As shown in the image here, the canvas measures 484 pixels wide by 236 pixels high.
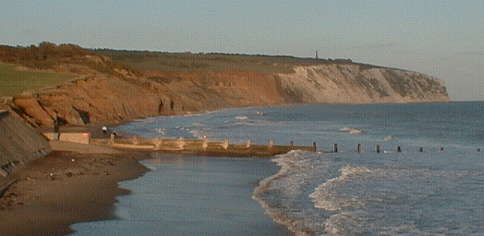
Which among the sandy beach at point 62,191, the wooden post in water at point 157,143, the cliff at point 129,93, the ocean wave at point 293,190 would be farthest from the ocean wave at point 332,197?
the cliff at point 129,93

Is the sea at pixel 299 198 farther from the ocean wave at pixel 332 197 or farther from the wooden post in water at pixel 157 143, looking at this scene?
the wooden post in water at pixel 157 143

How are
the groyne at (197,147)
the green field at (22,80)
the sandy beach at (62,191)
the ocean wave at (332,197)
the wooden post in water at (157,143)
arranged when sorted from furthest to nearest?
the green field at (22,80) → the wooden post in water at (157,143) → the groyne at (197,147) → the ocean wave at (332,197) → the sandy beach at (62,191)

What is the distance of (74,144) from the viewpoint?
1373 inches

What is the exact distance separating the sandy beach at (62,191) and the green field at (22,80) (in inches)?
1109

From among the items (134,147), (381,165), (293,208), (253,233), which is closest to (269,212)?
(293,208)

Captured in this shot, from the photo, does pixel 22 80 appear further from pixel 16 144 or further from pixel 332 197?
pixel 332 197

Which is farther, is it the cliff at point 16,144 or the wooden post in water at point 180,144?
the wooden post in water at point 180,144

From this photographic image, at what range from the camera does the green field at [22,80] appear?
59644 millimetres

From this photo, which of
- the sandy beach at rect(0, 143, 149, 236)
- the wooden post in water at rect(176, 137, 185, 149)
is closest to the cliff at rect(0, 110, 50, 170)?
the sandy beach at rect(0, 143, 149, 236)

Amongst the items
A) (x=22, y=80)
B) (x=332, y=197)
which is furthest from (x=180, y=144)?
(x=22, y=80)

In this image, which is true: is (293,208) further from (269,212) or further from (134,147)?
(134,147)

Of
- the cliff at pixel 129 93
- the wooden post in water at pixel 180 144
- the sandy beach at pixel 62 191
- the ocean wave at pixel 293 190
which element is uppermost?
the cliff at pixel 129 93

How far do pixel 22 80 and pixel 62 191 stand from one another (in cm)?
4741

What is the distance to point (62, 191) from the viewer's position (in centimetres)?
2061
